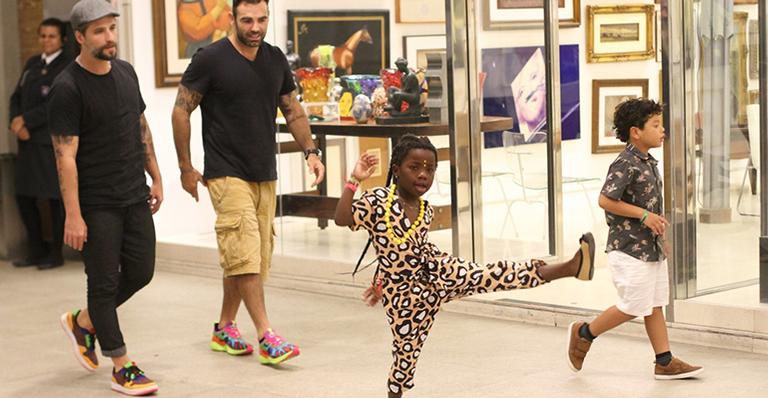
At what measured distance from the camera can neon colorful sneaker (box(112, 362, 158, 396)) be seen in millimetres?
6023

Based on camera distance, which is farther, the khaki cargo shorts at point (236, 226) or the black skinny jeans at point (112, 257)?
the khaki cargo shorts at point (236, 226)

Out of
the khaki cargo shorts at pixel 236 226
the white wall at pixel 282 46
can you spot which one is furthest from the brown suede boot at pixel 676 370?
the white wall at pixel 282 46

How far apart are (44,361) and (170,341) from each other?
0.68 m

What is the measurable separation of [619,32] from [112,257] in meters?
3.45

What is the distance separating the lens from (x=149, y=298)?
8.52 m

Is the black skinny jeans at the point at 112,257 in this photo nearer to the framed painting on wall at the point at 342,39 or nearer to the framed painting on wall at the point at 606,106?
the framed painting on wall at the point at 342,39

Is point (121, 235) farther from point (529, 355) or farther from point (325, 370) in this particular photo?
point (529, 355)

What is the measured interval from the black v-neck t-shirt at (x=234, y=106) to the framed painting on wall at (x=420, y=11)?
60.7 inches

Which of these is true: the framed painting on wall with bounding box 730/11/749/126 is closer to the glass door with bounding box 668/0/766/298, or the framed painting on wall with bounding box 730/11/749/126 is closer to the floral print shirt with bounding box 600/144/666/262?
the glass door with bounding box 668/0/766/298

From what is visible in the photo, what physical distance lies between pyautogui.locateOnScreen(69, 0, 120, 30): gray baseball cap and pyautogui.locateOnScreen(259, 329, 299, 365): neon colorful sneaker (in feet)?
5.33

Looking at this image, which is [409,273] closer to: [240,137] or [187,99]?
[240,137]

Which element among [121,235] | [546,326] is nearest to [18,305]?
[121,235]

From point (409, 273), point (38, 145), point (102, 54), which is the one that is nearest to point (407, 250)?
point (409, 273)

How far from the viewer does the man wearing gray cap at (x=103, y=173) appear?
5.90m
